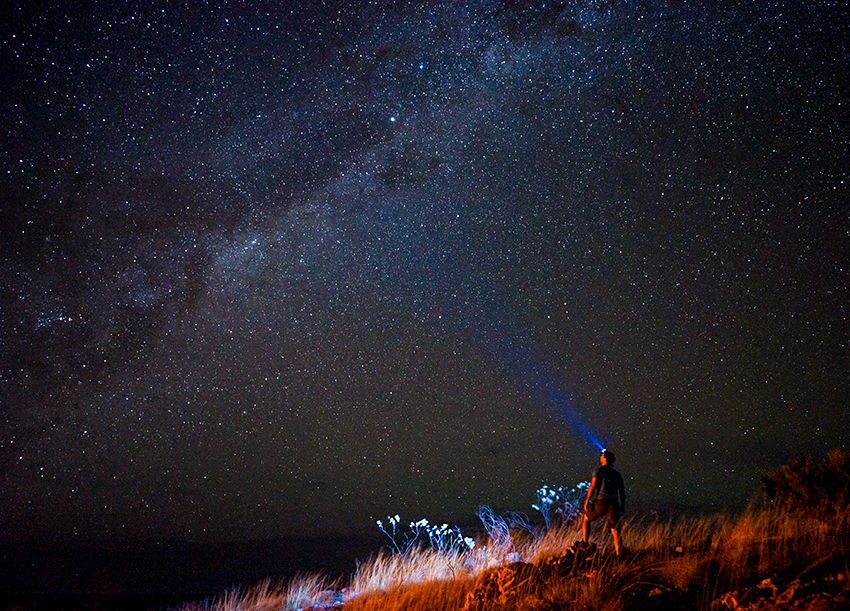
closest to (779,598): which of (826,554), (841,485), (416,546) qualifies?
(826,554)

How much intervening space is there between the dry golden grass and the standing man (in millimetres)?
470

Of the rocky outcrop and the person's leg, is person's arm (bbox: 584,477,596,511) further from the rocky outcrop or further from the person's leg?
the rocky outcrop

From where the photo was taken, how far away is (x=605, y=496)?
328 inches

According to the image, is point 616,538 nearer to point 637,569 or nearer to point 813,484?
point 637,569

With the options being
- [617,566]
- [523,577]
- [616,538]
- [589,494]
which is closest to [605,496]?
[589,494]

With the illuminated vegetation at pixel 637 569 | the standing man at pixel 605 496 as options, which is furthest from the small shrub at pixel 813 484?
the standing man at pixel 605 496

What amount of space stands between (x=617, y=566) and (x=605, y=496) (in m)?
2.26

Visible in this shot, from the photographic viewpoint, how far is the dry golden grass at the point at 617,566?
5.22 m

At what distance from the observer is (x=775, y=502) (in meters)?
11.0

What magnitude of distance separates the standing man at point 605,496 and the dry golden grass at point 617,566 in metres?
0.47

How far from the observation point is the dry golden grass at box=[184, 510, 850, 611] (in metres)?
5.22

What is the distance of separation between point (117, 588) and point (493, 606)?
3242 cm

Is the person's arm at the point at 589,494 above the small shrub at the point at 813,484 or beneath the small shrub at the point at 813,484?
above

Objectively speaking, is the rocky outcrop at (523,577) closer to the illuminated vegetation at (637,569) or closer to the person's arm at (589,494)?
the illuminated vegetation at (637,569)
